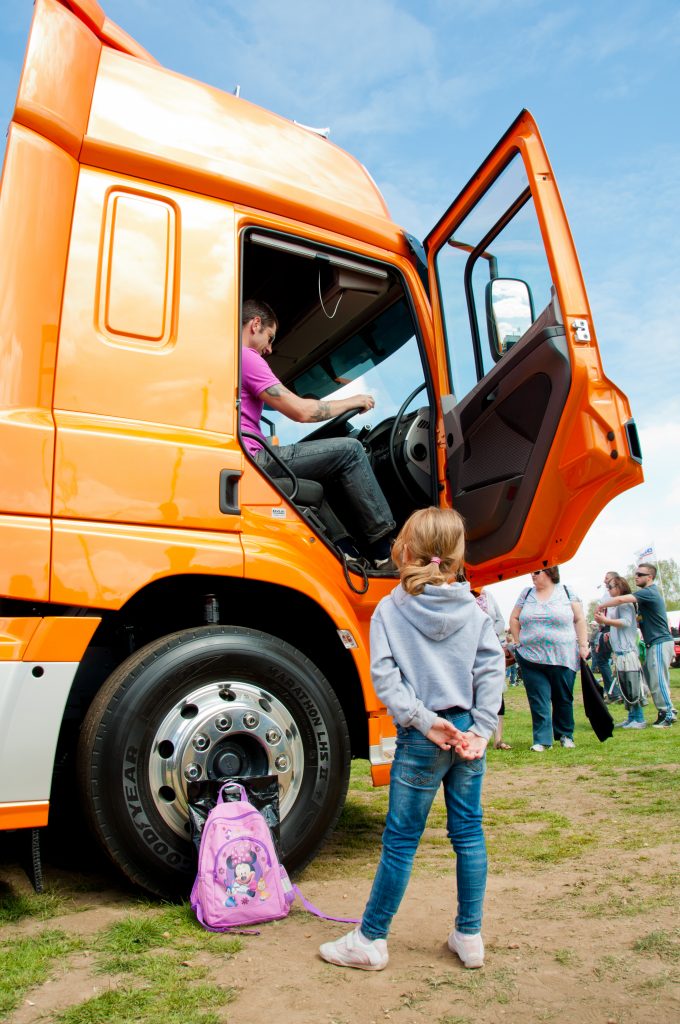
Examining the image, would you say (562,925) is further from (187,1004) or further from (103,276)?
(103,276)

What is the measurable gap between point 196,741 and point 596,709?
→ 387 centimetres

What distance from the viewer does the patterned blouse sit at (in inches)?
292

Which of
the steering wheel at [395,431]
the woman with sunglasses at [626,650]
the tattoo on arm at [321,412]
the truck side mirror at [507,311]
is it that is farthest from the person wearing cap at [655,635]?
the tattoo on arm at [321,412]

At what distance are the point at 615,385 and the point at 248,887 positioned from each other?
2.56 metres

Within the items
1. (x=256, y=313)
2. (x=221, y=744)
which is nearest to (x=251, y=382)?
(x=256, y=313)

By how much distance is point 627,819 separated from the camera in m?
4.31

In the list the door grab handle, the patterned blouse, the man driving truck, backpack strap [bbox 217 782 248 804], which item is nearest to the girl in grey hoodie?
backpack strap [bbox 217 782 248 804]

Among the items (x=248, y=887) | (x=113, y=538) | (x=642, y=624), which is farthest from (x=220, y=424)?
(x=642, y=624)

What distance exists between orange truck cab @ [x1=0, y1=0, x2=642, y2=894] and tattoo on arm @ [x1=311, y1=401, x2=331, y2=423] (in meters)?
0.29

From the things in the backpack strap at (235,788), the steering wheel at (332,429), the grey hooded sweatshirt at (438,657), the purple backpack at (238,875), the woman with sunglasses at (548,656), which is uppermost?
the steering wheel at (332,429)

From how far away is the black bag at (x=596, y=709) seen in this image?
19.8 feet

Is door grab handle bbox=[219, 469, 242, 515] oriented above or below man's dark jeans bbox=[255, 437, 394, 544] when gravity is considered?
below

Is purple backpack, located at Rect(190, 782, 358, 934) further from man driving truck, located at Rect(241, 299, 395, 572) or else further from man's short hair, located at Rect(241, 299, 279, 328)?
man's short hair, located at Rect(241, 299, 279, 328)

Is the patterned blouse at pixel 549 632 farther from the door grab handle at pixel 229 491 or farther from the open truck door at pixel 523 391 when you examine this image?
the door grab handle at pixel 229 491
